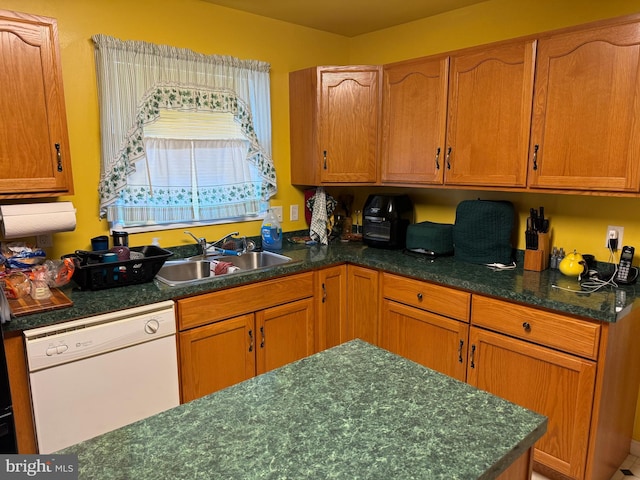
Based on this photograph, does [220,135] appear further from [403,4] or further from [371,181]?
[403,4]

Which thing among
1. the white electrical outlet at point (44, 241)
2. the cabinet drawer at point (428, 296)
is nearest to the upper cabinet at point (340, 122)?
the cabinet drawer at point (428, 296)

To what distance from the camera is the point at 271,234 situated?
3.02 meters

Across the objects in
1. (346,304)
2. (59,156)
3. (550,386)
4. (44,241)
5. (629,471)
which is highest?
(59,156)

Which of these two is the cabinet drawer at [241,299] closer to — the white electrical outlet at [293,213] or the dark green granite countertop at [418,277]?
the dark green granite countertop at [418,277]

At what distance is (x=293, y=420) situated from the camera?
105 centimetres

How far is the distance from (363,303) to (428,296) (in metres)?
0.50

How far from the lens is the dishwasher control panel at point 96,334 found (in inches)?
69.8

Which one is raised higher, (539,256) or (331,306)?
(539,256)

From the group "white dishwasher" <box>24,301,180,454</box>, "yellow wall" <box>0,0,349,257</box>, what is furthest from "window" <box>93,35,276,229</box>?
"white dishwasher" <box>24,301,180,454</box>

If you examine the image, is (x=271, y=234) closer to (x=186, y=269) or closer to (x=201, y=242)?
(x=201, y=242)

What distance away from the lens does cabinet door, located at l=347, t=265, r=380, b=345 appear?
9.10 ft

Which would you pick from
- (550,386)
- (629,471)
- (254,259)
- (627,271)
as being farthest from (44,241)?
(629,471)

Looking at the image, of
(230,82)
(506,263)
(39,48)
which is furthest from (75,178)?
(506,263)

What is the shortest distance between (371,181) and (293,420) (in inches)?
84.9
